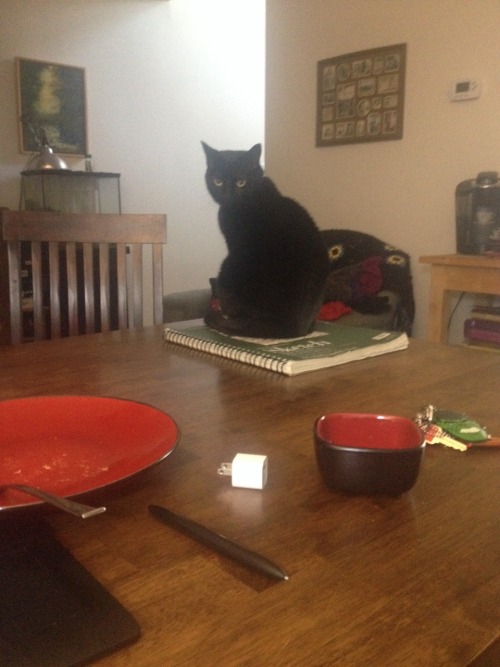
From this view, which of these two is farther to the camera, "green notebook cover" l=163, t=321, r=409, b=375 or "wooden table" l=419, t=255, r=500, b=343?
"wooden table" l=419, t=255, r=500, b=343

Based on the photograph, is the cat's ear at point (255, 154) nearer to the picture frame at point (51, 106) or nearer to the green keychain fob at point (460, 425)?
the green keychain fob at point (460, 425)

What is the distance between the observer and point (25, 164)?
3621mm

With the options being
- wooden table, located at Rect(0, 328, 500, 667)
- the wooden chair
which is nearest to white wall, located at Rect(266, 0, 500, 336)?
the wooden chair

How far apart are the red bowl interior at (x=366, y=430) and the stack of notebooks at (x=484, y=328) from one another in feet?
6.15

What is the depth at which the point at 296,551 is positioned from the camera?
17.0 inches

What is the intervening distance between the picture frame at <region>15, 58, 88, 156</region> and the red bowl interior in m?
3.45

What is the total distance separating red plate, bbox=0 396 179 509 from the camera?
1.77 feet

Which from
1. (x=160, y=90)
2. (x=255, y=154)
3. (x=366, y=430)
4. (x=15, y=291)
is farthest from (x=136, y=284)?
(x=160, y=90)

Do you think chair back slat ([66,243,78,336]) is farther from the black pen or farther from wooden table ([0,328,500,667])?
the black pen

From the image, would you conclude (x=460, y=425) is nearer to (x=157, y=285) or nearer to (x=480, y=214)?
(x=157, y=285)

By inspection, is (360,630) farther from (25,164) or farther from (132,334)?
(25,164)

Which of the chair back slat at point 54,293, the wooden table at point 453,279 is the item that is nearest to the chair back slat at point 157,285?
the chair back slat at point 54,293

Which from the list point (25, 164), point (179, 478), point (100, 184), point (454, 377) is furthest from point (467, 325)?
point (25, 164)

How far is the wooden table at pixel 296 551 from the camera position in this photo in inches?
13.3
